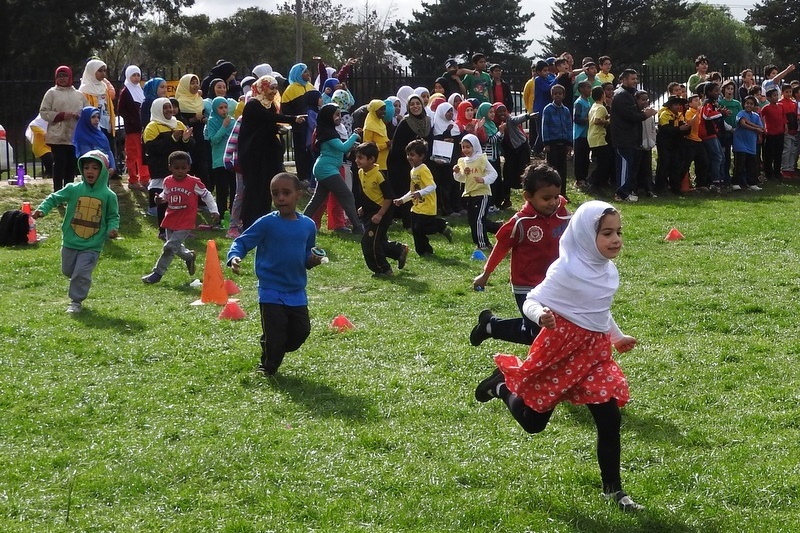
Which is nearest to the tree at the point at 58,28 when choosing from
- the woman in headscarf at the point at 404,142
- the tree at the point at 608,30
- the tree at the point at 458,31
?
the tree at the point at 458,31

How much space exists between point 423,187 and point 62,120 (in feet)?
20.4

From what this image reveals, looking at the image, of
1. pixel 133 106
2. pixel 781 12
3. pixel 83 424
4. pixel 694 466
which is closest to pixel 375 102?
pixel 133 106

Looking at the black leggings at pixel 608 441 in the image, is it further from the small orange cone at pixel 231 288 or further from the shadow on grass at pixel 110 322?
the small orange cone at pixel 231 288

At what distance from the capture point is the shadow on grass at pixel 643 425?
6.63m

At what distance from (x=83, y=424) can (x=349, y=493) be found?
2.26m

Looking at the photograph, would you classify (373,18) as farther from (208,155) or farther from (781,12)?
(208,155)

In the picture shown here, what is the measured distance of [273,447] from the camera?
21.7 feet

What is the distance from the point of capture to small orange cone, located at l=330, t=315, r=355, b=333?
979cm

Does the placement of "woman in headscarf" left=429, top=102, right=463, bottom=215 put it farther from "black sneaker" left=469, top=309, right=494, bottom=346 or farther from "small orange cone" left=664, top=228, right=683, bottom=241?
"black sneaker" left=469, top=309, right=494, bottom=346

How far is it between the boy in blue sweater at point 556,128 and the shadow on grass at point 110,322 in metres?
10.1

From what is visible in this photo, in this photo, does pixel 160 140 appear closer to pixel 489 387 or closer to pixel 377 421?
pixel 377 421

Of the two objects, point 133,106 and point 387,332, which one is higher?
point 133,106

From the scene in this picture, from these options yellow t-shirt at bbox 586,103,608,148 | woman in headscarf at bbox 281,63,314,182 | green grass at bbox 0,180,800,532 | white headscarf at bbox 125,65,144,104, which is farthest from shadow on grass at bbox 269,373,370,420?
yellow t-shirt at bbox 586,103,608,148

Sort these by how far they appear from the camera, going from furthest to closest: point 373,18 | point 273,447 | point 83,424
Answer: point 373,18
point 83,424
point 273,447
